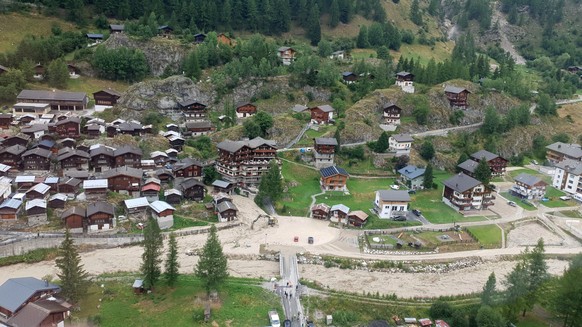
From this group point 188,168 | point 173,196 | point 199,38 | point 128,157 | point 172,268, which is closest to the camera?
point 172,268

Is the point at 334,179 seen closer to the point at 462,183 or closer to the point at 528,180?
the point at 462,183

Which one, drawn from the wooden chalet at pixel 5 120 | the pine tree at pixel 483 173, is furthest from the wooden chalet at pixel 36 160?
the pine tree at pixel 483 173

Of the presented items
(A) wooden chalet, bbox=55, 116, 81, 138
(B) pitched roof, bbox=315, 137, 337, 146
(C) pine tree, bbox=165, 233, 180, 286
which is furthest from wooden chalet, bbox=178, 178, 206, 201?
(A) wooden chalet, bbox=55, 116, 81, 138

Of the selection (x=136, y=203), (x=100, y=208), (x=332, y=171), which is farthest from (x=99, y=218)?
(x=332, y=171)

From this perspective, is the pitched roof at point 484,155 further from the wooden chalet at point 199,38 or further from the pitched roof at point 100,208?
the wooden chalet at point 199,38

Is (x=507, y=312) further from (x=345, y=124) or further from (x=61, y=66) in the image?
(x=61, y=66)

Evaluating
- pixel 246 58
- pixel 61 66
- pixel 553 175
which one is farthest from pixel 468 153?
pixel 61 66

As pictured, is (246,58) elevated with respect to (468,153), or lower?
elevated
